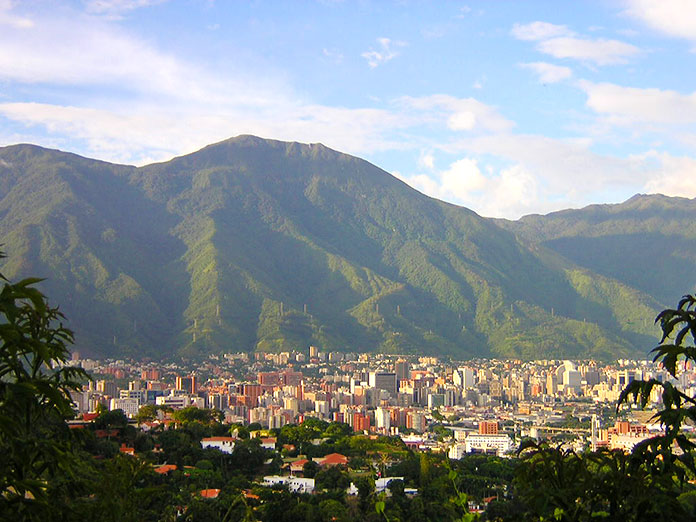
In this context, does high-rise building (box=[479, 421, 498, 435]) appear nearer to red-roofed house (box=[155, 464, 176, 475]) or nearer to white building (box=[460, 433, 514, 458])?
white building (box=[460, 433, 514, 458])

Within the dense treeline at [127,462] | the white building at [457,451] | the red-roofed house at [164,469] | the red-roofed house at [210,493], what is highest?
the dense treeline at [127,462]

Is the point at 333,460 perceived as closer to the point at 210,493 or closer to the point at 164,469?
the point at 164,469

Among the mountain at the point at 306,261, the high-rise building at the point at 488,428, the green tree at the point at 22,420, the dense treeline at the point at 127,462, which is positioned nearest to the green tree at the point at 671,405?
the dense treeline at the point at 127,462

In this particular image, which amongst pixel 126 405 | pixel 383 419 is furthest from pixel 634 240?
pixel 126 405

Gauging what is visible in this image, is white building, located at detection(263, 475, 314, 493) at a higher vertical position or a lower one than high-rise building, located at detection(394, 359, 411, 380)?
higher

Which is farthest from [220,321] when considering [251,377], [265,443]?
[265,443]

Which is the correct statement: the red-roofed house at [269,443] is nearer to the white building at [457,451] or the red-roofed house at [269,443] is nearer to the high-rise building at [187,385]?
the white building at [457,451]

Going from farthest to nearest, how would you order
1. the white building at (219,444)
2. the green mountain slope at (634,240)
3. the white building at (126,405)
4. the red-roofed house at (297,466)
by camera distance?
the green mountain slope at (634,240), the white building at (126,405), the white building at (219,444), the red-roofed house at (297,466)

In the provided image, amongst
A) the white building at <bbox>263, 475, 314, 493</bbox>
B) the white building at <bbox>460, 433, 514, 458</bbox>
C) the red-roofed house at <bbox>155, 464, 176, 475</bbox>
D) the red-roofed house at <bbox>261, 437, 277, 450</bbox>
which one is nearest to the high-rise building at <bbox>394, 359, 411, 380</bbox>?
the white building at <bbox>460, 433, 514, 458</bbox>
